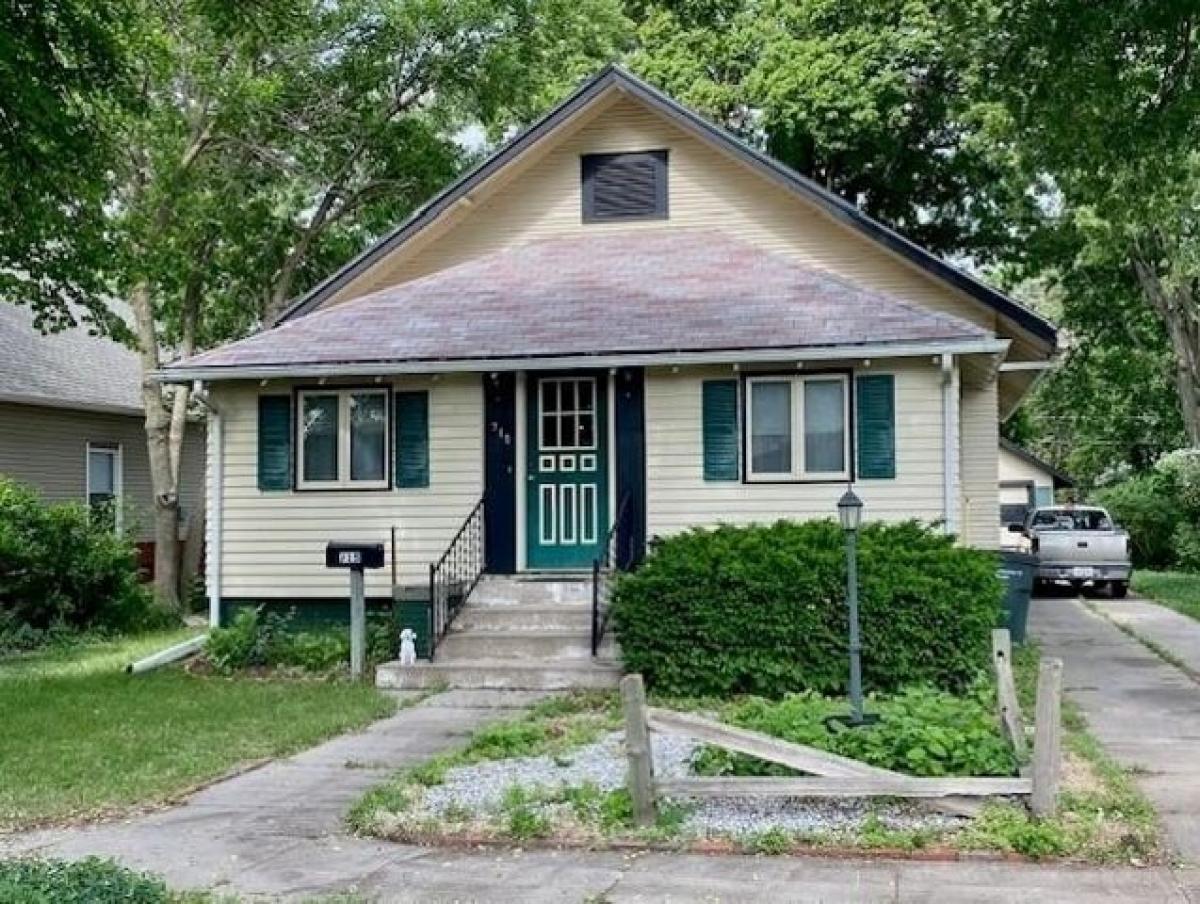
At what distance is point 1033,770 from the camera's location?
19.9 ft

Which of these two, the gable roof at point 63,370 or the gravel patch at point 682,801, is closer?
the gravel patch at point 682,801

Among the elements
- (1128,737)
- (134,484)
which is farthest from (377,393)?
(134,484)

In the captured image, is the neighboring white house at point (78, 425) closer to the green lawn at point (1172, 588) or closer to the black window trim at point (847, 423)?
the black window trim at point (847, 423)

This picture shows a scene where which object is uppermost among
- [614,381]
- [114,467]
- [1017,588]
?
[614,381]

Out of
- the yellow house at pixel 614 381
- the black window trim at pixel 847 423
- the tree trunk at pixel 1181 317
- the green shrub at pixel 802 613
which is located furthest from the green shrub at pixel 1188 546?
the green shrub at pixel 802 613

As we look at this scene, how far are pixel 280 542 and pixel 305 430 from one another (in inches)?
50.5

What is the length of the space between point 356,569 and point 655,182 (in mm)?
6687

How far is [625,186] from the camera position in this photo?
51.4 feet

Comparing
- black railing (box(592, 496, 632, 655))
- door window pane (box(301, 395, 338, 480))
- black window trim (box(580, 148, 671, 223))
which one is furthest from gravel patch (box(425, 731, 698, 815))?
black window trim (box(580, 148, 671, 223))

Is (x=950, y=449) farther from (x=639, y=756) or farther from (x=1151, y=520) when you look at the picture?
(x=1151, y=520)

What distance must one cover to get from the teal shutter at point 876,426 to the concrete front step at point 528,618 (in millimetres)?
3188

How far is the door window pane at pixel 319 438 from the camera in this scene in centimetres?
1338

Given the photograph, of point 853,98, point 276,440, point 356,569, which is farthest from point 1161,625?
point 276,440

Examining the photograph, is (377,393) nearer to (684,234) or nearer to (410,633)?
(410,633)
